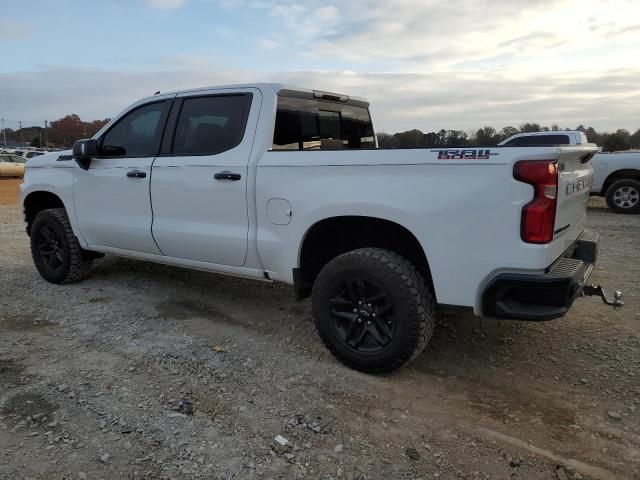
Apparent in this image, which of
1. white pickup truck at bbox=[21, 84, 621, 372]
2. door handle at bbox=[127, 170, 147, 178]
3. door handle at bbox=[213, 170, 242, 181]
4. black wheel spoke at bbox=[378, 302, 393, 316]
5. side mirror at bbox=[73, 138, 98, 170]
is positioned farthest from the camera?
side mirror at bbox=[73, 138, 98, 170]

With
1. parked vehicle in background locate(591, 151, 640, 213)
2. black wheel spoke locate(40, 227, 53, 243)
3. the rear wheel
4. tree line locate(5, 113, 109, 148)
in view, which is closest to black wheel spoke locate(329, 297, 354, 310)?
black wheel spoke locate(40, 227, 53, 243)

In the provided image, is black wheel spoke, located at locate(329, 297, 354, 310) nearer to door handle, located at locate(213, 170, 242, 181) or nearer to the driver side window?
door handle, located at locate(213, 170, 242, 181)

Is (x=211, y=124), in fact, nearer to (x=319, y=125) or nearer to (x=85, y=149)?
(x=319, y=125)

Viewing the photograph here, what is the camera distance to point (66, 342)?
4.17 meters

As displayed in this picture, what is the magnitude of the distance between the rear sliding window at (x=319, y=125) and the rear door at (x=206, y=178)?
231mm

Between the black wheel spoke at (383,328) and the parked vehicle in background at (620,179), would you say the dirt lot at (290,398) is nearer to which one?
the black wheel spoke at (383,328)

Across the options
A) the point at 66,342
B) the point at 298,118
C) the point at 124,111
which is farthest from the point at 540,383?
the point at 124,111

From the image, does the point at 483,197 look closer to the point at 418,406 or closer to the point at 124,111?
the point at 418,406

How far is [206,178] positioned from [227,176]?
0.24 metres

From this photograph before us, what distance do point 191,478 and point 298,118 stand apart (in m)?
2.80

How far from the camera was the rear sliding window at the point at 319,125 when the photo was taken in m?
4.20

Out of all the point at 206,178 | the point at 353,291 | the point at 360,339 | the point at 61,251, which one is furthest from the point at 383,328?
the point at 61,251

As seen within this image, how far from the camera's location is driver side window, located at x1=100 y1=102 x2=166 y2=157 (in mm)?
4730

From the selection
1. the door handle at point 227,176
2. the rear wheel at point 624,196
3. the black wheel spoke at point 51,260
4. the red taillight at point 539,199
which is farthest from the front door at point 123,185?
the rear wheel at point 624,196
